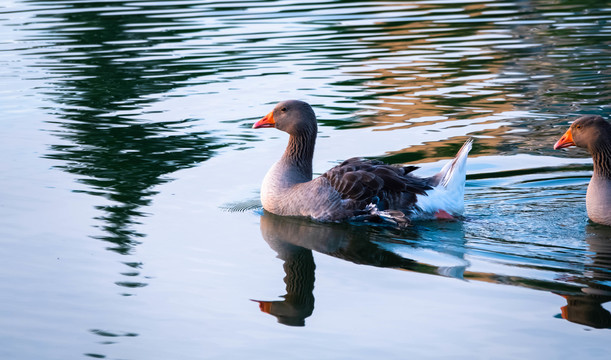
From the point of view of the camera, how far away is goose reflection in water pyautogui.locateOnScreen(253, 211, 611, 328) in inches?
271

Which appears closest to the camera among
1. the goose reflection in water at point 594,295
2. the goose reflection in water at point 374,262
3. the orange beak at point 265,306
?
the goose reflection in water at point 594,295

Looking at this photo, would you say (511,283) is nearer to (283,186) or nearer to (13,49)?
(283,186)

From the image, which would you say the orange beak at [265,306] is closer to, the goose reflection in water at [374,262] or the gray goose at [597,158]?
the goose reflection in water at [374,262]

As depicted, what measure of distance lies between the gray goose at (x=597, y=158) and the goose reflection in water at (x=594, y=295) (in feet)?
1.52

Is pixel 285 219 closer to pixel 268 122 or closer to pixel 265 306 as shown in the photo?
pixel 268 122

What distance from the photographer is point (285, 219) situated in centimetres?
962

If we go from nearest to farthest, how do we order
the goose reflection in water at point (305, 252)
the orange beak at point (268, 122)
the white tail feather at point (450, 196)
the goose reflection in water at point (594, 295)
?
the goose reflection in water at point (594, 295), the goose reflection in water at point (305, 252), the white tail feather at point (450, 196), the orange beak at point (268, 122)

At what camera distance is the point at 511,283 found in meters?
7.26

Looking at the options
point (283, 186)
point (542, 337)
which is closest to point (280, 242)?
point (283, 186)

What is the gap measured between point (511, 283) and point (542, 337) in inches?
41.7

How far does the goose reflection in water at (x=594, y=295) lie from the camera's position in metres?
6.49

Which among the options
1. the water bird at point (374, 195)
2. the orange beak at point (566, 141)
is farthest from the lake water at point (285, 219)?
the orange beak at point (566, 141)

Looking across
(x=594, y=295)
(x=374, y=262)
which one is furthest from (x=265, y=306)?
(x=594, y=295)

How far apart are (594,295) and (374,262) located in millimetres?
1943
